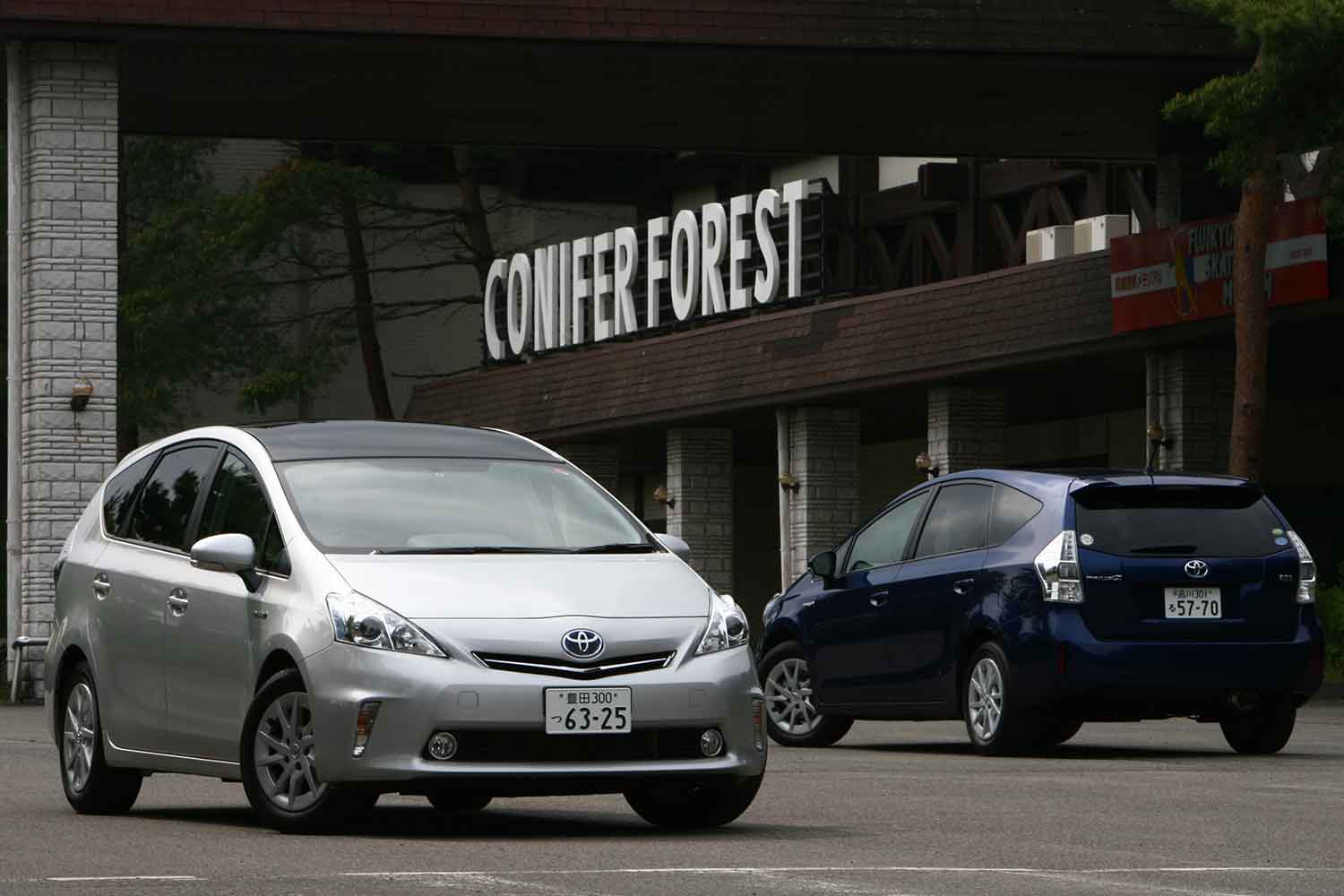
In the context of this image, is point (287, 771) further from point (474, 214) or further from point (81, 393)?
point (474, 214)

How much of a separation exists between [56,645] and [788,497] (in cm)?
2891

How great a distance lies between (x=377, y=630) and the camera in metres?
10.4

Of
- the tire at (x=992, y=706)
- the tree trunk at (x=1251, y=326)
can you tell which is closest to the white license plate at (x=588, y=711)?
the tire at (x=992, y=706)

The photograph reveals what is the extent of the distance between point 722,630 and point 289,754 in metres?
1.69

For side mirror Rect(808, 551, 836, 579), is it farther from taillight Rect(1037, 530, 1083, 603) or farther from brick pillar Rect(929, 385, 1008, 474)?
brick pillar Rect(929, 385, 1008, 474)

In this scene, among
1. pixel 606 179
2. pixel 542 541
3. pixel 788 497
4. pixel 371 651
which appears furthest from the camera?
pixel 606 179

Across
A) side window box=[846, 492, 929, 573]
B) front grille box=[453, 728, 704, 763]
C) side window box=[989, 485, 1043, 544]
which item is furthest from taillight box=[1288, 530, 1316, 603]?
front grille box=[453, 728, 704, 763]

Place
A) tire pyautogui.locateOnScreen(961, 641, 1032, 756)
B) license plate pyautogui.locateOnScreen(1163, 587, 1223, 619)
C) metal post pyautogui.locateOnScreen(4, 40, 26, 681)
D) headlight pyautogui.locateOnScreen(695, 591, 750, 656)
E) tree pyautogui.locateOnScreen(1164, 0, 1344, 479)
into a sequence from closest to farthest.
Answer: headlight pyautogui.locateOnScreen(695, 591, 750, 656)
license plate pyautogui.locateOnScreen(1163, 587, 1223, 619)
tire pyautogui.locateOnScreen(961, 641, 1032, 756)
tree pyautogui.locateOnScreen(1164, 0, 1344, 479)
metal post pyautogui.locateOnScreen(4, 40, 26, 681)

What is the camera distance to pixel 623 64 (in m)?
30.8

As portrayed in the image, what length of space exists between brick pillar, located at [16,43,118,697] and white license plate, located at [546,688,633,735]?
18.4 m

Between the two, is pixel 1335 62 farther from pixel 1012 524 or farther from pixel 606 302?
pixel 606 302

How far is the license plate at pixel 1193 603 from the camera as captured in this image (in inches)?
628

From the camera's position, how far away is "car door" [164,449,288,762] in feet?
36.3

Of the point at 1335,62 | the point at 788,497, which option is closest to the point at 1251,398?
the point at 1335,62
